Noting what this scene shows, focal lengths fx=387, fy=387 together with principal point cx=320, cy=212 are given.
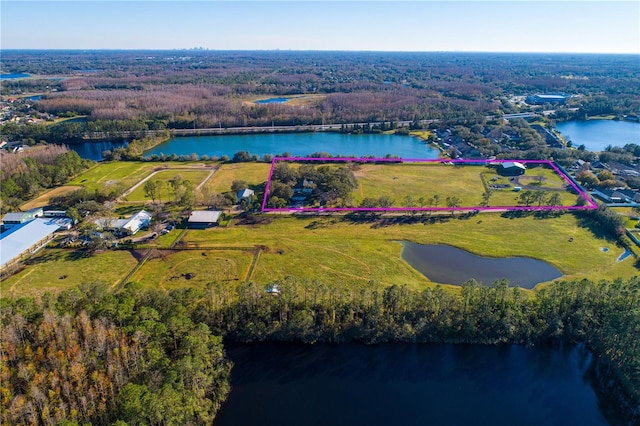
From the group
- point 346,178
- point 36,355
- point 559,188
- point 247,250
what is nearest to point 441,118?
point 559,188

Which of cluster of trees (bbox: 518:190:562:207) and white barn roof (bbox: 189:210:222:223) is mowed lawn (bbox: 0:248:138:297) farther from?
cluster of trees (bbox: 518:190:562:207)

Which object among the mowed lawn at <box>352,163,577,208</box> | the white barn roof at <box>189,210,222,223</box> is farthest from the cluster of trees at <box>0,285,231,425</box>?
the mowed lawn at <box>352,163,577,208</box>

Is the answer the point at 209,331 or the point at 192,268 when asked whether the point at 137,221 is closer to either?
the point at 192,268

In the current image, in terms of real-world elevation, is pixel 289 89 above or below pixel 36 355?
above

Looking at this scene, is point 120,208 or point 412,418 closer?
point 412,418

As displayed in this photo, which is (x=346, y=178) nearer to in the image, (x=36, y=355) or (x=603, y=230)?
(x=603, y=230)

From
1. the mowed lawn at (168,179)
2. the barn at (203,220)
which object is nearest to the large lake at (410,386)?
the barn at (203,220)

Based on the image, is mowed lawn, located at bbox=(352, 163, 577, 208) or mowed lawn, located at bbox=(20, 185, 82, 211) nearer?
mowed lawn, located at bbox=(20, 185, 82, 211)
